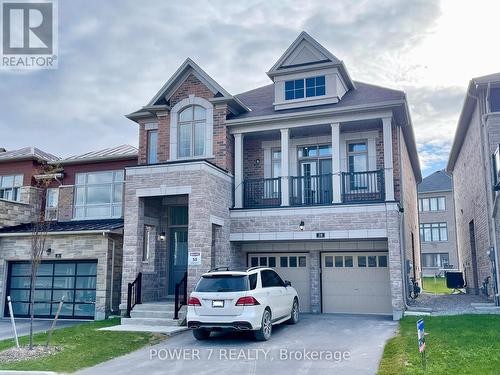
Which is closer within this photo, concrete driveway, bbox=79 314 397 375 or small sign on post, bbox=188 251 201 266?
concrete driveway, bbox=79 314 397 375

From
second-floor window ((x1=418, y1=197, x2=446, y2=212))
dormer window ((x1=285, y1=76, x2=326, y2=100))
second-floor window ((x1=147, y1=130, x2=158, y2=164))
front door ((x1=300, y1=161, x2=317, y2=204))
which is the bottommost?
front door ((x1=300, y1=161, x2=317, y2=204))

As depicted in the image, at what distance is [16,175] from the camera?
2086 centimetres

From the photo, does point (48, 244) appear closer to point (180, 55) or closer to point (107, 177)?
point (107, 177)

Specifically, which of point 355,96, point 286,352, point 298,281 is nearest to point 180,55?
point 355,96

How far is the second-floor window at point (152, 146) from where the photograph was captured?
58.5 feet

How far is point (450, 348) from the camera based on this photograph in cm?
880

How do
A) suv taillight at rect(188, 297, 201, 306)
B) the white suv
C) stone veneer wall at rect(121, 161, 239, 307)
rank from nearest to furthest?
the white suv → suv taillight at rect(188, 297, 201, 306) → stone veneer wall at rect(121, 161, 239, 307)

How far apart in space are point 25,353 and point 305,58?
12.9 metres

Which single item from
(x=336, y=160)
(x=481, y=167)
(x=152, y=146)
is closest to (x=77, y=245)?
(x=152, y=146)

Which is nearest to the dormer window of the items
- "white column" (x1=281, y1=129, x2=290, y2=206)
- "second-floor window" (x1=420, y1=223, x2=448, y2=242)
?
"white column" (x1=281, y1=129, x2=290, y2=206)

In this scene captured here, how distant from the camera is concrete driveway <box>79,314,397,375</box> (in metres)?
8.45

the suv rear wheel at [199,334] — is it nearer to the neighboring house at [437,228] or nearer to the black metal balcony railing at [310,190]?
the black metal balcony railing at [310,190]

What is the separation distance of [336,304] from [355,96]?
725cm

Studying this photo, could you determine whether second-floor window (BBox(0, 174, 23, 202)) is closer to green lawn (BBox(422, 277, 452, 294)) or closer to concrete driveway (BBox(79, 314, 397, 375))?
concrete driveway (BBox(79, 314, 397, 375))
